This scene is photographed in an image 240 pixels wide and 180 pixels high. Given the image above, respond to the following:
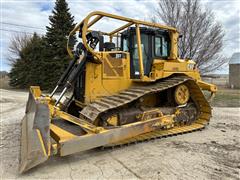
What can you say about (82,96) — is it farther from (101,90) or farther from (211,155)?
(211,155)

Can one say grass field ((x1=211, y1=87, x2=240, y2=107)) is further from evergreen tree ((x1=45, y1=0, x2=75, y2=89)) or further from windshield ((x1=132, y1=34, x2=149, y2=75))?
evergreen tree ((x1=45, y1=0, x2=75, y2=89))

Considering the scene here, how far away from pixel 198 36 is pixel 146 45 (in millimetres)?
11681

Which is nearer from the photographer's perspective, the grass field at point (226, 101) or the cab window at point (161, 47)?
the cab window at point (161, 47)

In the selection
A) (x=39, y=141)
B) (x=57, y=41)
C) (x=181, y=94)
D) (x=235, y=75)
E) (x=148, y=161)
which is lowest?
(x=148, y=161)

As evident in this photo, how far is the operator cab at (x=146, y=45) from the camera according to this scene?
585 cm

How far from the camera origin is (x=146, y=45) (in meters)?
6.02

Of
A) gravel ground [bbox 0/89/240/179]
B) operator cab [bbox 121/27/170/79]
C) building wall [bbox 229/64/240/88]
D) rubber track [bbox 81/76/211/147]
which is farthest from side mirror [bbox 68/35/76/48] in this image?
building wall [bbox 229/64/240/88]

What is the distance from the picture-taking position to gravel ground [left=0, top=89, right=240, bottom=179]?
3.60 m

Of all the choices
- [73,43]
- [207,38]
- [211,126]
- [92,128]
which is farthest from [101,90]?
[207,38]

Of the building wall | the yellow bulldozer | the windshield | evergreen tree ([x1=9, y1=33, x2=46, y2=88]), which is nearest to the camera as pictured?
the yellow bulldozer

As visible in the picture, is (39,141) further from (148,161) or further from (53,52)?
(53,52)

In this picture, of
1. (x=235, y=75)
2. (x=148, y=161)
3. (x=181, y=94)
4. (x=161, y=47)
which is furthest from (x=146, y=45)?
(x=235, y=75)

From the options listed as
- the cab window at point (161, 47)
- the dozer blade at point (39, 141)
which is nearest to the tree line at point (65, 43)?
the cab window at point (161, 47)

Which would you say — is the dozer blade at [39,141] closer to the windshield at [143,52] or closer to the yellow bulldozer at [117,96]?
the yellow bulldozer at [117,96]
